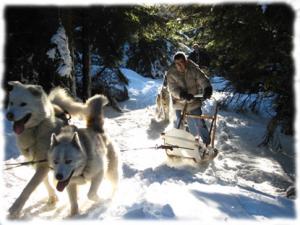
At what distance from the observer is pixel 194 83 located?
8188mm

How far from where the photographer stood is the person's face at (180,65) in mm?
7965

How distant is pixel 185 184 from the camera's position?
6.36 meters

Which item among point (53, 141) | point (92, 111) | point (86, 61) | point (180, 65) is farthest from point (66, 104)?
point (86, 61)

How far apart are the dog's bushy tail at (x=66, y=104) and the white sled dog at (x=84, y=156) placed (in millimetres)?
165

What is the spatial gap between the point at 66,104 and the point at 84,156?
1.21 metres

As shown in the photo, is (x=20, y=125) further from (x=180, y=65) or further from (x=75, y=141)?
(x=180, y=65)

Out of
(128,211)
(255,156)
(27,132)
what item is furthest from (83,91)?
(128,211)

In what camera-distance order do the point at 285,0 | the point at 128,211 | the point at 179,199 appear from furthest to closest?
the point at 285,0
the point at 179,199
the point at 128,211

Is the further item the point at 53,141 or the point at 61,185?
the point at 53,141

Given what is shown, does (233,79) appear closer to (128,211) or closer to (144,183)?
(144,183)

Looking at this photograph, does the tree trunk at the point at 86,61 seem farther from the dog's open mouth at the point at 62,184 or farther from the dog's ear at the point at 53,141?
the dog's open mouth at the point at 62,184

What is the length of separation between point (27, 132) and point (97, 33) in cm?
904

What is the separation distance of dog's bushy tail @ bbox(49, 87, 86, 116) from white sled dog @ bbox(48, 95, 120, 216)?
0.17m

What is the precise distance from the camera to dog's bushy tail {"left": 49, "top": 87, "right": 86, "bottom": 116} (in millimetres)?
5621
